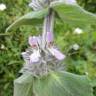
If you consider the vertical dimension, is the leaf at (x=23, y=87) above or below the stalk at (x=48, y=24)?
below

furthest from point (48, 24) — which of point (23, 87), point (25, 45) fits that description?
point (25, 45)

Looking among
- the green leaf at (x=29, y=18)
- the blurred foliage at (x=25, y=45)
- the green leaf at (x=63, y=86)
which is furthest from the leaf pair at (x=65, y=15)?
the blurred foliage at (x=25, y=45)

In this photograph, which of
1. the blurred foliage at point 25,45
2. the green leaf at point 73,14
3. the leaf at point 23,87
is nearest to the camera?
the green leaf at point 73,14

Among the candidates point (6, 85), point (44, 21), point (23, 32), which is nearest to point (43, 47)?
point (44, 21)

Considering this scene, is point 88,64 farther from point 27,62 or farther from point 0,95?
point 27,62

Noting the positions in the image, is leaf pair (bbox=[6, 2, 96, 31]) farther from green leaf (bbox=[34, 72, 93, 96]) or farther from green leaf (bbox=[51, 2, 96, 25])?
green leaf (bbox=[34, 72, 93, 96])

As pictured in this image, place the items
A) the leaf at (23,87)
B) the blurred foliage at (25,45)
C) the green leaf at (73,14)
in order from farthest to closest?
the blurred foliage at (25,45)
the leaf at (23,87)
the green leaf at (73,14)

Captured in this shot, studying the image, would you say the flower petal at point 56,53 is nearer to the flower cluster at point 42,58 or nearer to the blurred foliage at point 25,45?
the flower cluster at point 42,58
